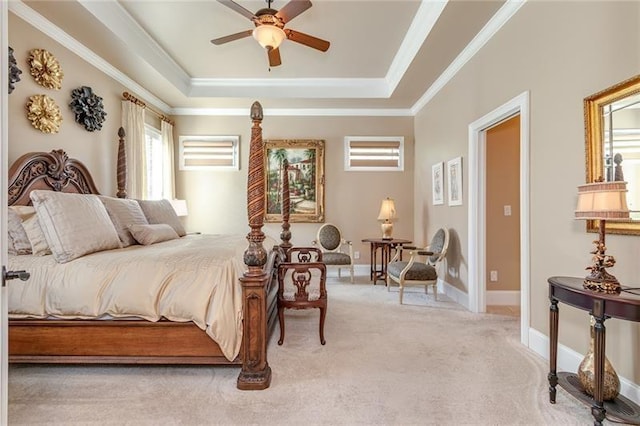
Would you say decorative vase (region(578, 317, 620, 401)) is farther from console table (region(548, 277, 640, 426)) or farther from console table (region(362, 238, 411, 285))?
console table (region(362, 238, 411, 285))

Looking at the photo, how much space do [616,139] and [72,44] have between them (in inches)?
193

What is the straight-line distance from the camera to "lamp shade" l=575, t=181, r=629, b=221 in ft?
5.51

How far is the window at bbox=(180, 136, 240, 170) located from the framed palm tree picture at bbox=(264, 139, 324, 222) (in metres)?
0.61

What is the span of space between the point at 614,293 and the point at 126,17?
4.69 meters

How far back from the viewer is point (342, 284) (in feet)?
17.3

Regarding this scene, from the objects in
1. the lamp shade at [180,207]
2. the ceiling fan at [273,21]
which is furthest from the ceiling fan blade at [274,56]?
the lamp shade at [180,207]

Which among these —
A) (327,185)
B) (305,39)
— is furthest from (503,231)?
(305,39)

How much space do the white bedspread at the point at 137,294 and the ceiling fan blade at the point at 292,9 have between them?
2179 mm

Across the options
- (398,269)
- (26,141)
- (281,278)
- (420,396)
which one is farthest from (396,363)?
(26,141)

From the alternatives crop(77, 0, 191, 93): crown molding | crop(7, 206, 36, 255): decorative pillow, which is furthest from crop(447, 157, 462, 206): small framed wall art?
crop(7, 206, 36, 255): decorative pillow

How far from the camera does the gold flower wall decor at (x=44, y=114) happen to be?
3156 mm

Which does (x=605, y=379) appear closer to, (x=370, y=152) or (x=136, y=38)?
(x=370, y=152)

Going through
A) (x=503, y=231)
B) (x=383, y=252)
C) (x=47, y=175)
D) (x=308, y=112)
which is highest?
(x=308, y=112)

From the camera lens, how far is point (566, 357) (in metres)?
2.43
